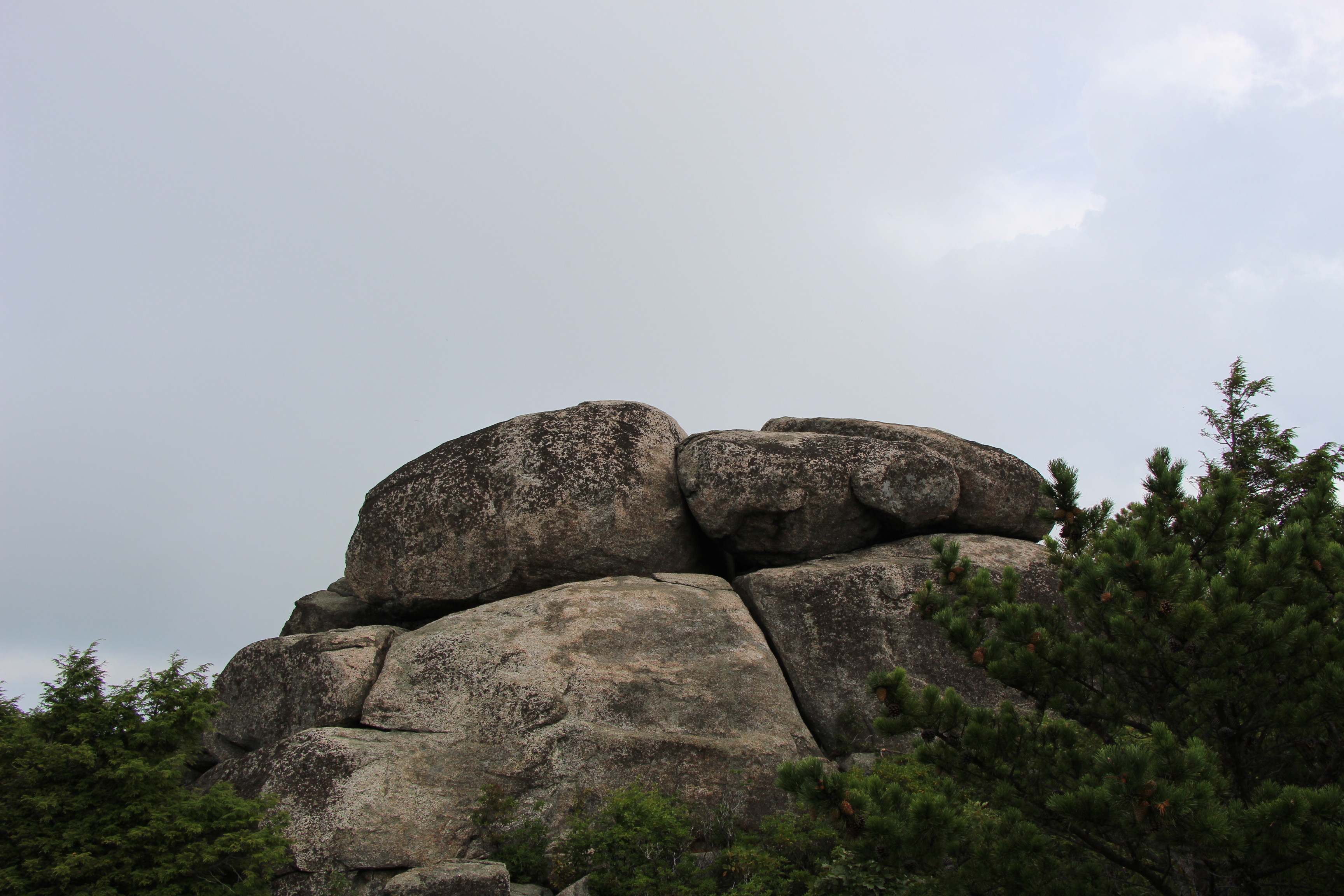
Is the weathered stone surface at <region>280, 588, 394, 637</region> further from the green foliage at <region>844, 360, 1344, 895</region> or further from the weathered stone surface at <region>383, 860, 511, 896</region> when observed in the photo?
the green foliage at <region>844, 360, 1344, 895</region>

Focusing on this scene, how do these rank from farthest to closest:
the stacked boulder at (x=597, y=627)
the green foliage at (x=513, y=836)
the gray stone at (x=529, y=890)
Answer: the stacked boulder at (x=597, y=627)
the green foliage at (x=513, y=836)
the gray stone at (x=529, y=890)

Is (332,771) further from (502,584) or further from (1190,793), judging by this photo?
(1190,793)

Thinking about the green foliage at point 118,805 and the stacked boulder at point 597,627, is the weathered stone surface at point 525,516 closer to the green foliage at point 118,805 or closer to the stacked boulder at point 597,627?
the stacked boulder at point 597,627

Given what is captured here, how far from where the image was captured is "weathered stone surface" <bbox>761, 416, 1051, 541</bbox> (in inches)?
576

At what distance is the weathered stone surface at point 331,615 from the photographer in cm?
1523

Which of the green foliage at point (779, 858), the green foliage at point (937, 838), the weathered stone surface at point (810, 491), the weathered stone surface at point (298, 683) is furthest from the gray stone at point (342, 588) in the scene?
the green foliage at point (937, 838)

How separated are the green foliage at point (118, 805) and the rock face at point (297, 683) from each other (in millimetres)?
2680

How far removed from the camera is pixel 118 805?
825cm

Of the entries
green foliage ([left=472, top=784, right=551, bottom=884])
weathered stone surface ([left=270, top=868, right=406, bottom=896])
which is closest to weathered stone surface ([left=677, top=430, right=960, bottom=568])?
green foliage ([left=472, top=784, right=551, bottom=884])

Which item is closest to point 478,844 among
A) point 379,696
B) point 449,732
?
point 449,732

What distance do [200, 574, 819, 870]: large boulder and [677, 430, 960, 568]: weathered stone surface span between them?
58.2 inches

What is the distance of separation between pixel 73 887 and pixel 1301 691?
9675 millimetres

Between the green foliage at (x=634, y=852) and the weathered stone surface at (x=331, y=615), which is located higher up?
the weathered stone surface at (x=331, y=615)

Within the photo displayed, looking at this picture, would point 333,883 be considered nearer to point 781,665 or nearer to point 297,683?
point 297,683
